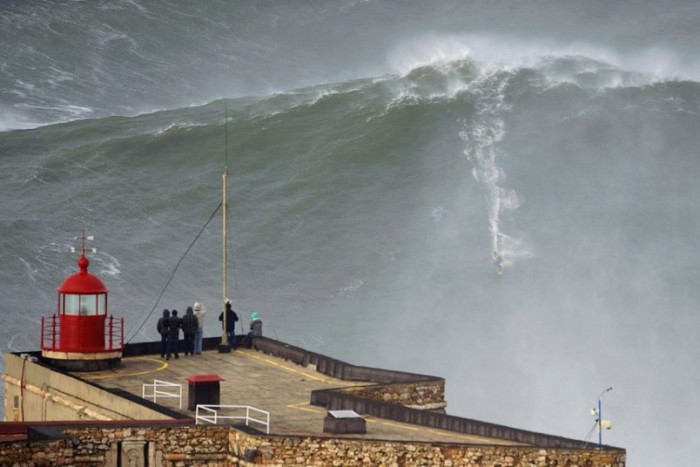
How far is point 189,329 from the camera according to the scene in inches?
1706

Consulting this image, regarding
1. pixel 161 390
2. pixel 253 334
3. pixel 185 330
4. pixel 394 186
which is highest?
pixel 394 186

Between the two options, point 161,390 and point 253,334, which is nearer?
point 161,390

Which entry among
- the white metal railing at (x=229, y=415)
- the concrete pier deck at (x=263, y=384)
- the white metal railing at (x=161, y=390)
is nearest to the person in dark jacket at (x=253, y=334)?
the concrete pier deck at (x=263, y=384)

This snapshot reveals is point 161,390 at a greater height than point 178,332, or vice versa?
point 178,332

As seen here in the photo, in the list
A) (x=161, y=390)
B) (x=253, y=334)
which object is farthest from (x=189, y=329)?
(x=161, y=390)

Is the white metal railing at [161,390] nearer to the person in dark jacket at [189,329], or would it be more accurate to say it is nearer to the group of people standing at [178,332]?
the group of people standing at [178,332]

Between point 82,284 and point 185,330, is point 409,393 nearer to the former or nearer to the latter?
point 185,330

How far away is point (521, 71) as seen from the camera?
89.4 m

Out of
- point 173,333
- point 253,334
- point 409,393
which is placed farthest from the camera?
point 253,334

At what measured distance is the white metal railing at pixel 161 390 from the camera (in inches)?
1486

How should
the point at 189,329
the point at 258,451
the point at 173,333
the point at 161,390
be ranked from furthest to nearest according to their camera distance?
the point at 189,329 < the point at 173,333 < the point at 161,390 < the point at 258,451

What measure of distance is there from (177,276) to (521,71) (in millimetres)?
25747

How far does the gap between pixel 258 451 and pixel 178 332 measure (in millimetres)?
11043

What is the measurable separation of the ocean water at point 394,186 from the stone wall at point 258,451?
944 inches
